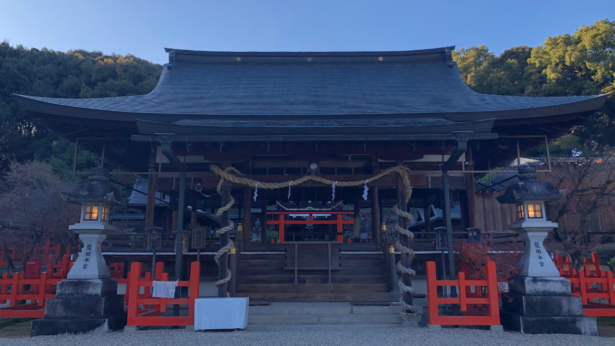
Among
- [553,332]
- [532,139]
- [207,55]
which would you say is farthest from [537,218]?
[207,55]

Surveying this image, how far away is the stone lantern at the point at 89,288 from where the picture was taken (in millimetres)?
6316

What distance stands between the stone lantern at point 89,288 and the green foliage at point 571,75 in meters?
23.4

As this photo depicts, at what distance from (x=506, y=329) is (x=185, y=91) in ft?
37.4

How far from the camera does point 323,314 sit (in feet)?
23.4

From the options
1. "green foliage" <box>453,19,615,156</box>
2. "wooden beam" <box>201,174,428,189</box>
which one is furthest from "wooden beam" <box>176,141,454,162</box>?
"green foliage" <box>453,19,615,156</box>

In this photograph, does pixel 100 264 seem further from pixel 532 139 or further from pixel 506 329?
pixel 532 139

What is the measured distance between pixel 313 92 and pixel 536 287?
889 cm

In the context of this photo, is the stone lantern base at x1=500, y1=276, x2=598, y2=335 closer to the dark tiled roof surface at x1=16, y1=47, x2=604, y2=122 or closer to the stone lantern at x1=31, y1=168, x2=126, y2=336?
the dark tiled roof surface at x1=16, y1=47, x2=604, y2=122

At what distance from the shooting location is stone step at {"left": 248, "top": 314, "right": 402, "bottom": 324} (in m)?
6.88

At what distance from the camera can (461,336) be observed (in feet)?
19.0

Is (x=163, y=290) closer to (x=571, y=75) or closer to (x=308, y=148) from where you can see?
(x=308, y=148)

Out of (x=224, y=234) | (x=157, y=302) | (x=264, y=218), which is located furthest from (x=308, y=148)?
(x=264, y=218)

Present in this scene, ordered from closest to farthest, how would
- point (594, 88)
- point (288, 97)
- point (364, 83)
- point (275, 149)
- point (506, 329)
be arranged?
point (506, 329), point (275, 149), point (288, 97), point (364, 83), point (594, 88)

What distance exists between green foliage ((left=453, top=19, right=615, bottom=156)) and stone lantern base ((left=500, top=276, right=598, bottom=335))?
1810 cm
